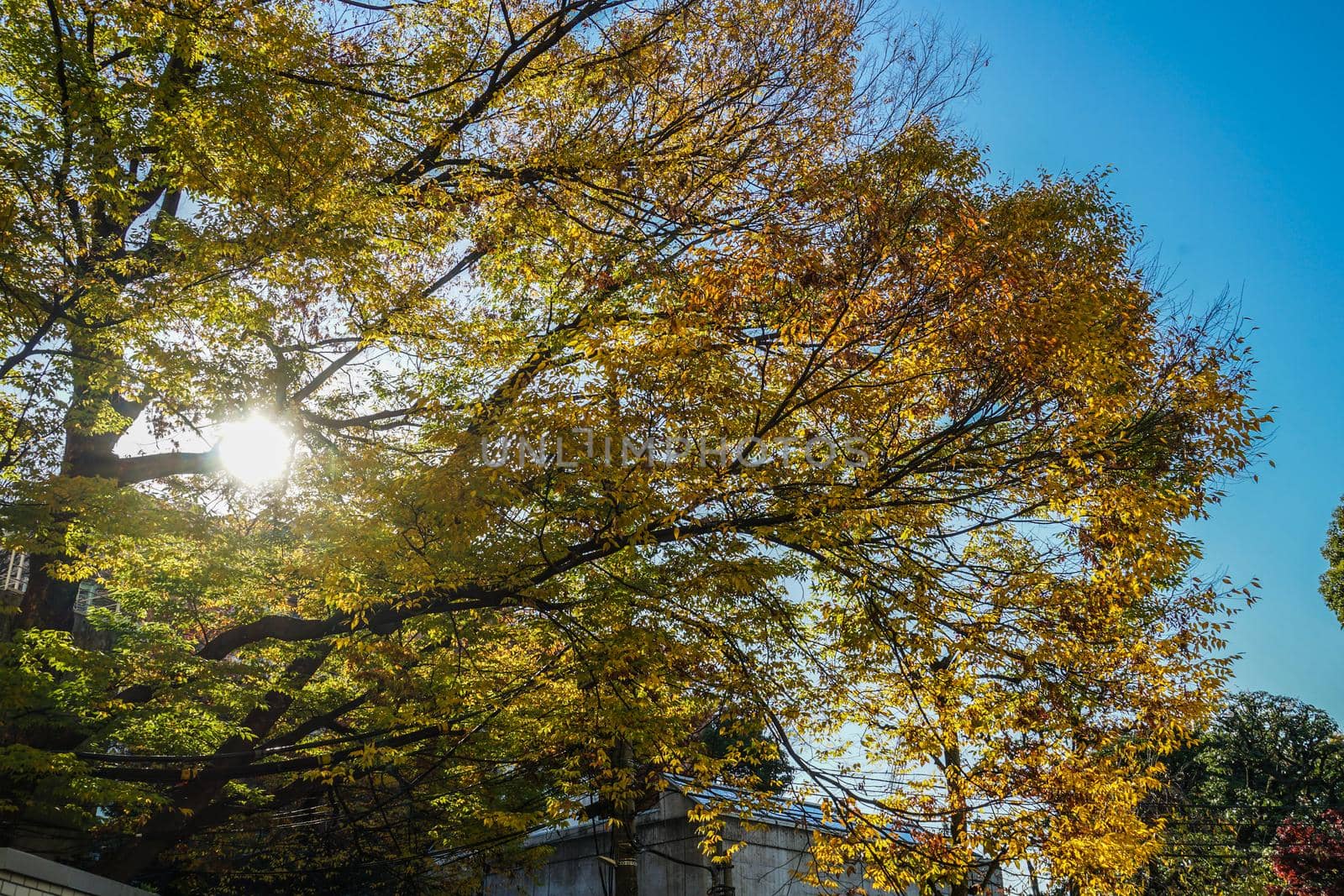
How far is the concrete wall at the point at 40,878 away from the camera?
573 cm

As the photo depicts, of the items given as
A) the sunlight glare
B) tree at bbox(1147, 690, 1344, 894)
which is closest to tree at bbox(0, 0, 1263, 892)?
the sunlight glare

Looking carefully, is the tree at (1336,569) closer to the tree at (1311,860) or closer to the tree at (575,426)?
the tree at (1311,860)

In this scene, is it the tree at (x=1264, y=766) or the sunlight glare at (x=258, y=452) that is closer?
the sunlight glare at (x=258, y=452)

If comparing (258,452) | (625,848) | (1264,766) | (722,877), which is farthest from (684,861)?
(1264,766)

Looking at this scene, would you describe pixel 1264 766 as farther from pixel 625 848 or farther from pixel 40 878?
pixel 40 878

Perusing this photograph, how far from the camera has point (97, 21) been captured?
28.0 feet

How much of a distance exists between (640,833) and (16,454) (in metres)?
11.6

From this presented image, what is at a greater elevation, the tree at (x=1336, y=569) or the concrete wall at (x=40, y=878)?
the tree at (x=1336, y=569)

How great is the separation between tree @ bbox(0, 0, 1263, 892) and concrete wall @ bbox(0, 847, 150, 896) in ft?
9.18

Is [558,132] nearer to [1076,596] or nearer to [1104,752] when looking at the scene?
[1076,596]

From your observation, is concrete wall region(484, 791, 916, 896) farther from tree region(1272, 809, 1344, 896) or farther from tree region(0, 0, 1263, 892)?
tree region(1272, 809, 1344, 896)

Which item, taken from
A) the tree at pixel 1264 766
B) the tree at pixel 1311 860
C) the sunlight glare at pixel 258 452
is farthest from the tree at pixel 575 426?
the tree at pixel 1264 766

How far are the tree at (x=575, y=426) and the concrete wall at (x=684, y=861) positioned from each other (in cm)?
406

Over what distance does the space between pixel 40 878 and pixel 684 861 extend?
10.9 m
